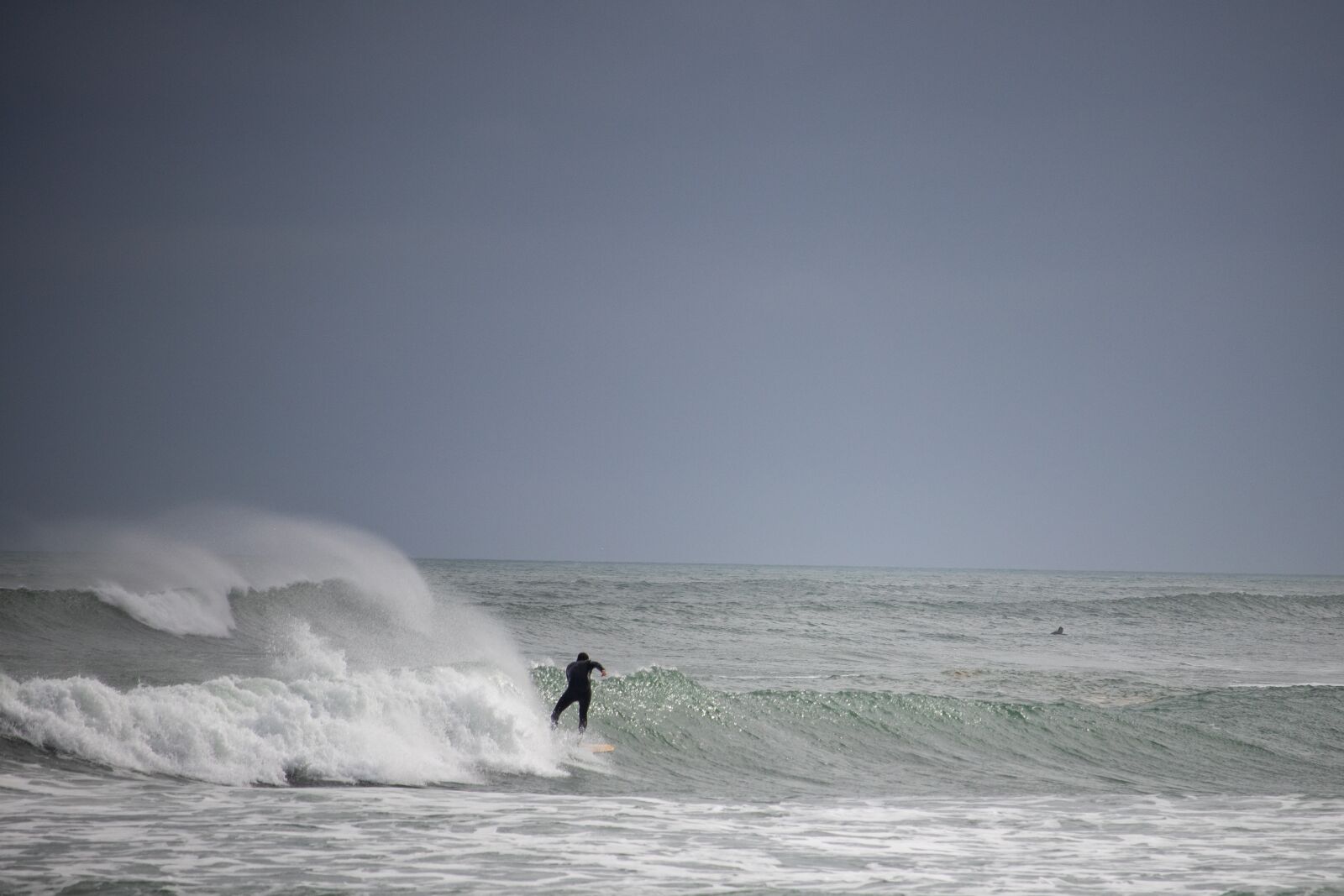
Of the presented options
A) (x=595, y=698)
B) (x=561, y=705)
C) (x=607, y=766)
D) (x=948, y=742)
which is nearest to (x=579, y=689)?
(x=561, y=705)

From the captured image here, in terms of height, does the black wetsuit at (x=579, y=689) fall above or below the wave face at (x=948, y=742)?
above

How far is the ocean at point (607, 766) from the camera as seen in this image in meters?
9.84

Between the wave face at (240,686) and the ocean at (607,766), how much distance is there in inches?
2.3

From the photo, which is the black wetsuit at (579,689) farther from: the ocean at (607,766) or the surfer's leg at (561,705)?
the ocean at (607,766)

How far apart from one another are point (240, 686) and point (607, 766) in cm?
506

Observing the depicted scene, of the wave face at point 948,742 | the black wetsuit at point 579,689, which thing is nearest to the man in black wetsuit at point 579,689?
the black wetsuit at point 579,689

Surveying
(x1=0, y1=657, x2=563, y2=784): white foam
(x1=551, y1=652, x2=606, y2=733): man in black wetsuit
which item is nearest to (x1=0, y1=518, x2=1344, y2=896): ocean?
(x1=0, y1=657, x2=563, y2=784): white foam

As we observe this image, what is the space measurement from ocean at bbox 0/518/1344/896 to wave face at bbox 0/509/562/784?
0.06 metres

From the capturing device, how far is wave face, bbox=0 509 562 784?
13.5 meters

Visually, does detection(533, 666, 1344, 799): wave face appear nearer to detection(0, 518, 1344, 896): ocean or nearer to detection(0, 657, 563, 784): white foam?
detection(0, 518, 1344, 896): ocean

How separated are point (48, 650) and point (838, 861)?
714 inches

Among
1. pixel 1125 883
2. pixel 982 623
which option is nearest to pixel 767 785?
pixel 1125 883

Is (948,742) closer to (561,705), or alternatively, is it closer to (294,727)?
(561,705)

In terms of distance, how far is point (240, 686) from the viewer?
49.8ft
